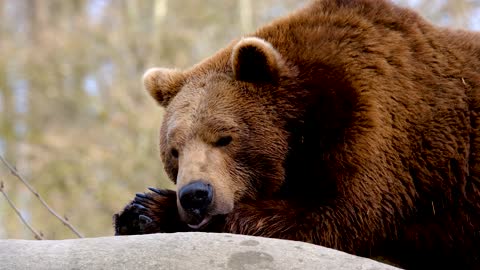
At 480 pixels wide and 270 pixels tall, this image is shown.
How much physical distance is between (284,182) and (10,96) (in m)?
23.6

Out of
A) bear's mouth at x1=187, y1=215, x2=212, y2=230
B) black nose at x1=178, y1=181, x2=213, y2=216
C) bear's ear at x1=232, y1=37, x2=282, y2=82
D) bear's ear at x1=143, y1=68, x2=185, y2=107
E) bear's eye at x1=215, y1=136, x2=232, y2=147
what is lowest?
bear's mouth at x1=187, y1=215, x2=212, y2=230

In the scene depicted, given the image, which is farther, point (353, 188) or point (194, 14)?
point (194, 14)

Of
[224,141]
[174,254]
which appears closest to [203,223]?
[224,141]

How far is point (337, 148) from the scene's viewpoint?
6.09 m

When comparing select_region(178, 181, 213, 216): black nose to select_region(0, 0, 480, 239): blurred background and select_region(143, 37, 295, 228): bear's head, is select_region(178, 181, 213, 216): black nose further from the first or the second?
select_region(0, 0, 480, 239): blurred background

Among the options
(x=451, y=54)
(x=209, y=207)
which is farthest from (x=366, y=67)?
(x=209, y=207)

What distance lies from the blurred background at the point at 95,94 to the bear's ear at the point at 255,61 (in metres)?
13.6

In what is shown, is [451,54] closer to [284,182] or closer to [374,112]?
[374,112]

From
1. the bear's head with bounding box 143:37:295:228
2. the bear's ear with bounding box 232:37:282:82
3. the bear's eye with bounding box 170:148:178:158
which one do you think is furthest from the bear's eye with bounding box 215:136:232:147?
the bear's ear with bounding box 232:37:282:82

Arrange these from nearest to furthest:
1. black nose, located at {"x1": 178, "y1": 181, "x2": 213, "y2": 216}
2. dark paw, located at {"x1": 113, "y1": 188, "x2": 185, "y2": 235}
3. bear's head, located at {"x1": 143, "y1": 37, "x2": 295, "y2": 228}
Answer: black nose, located at {"x1": 178, "y1": 181, "x2": 213, "y2": 216}, bear's head, located at {"x1": 143, "y1": 37, "x2": 295, "y2": 228}, dark paw, located at {"x1": 113, "y1": 188, "x2": 185, "y2": 235}

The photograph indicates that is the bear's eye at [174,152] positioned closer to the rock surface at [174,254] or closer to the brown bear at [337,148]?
the brown bear at [337,148]

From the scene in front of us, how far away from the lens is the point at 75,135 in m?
25.7

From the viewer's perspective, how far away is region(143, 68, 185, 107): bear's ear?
7.08 meters

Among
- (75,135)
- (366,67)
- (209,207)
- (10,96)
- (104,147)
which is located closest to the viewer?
(209,207)
